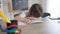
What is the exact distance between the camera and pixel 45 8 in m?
3.56

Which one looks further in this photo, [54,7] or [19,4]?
[54,7]

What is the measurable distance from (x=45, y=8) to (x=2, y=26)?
266cm

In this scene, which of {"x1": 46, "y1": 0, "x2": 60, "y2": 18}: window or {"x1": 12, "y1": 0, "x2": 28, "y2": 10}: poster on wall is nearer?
{"x1": 12, "y1": 0, "x2": 28, "y2": 10}: poster on wall

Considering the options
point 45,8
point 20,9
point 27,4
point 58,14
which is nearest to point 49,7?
point 45,8

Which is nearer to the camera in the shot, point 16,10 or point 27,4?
point 16,10

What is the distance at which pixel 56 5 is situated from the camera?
3516 millimetres

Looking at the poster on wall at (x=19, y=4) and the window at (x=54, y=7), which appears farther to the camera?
the window at (x=54, y=7)

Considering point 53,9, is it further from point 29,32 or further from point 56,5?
point 29,32

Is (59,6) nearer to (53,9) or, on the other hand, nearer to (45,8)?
(53,9)

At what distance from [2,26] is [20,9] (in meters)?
1.47

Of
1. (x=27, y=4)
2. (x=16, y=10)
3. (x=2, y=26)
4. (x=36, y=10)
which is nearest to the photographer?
(x=2, y=26)

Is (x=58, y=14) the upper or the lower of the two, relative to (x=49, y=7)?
lower

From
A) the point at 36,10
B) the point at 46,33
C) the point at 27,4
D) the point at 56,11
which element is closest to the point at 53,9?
the point at 56,11

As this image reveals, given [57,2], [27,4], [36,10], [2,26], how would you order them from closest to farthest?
[2,26] → [36,10] → [27,4] → [57,2]
